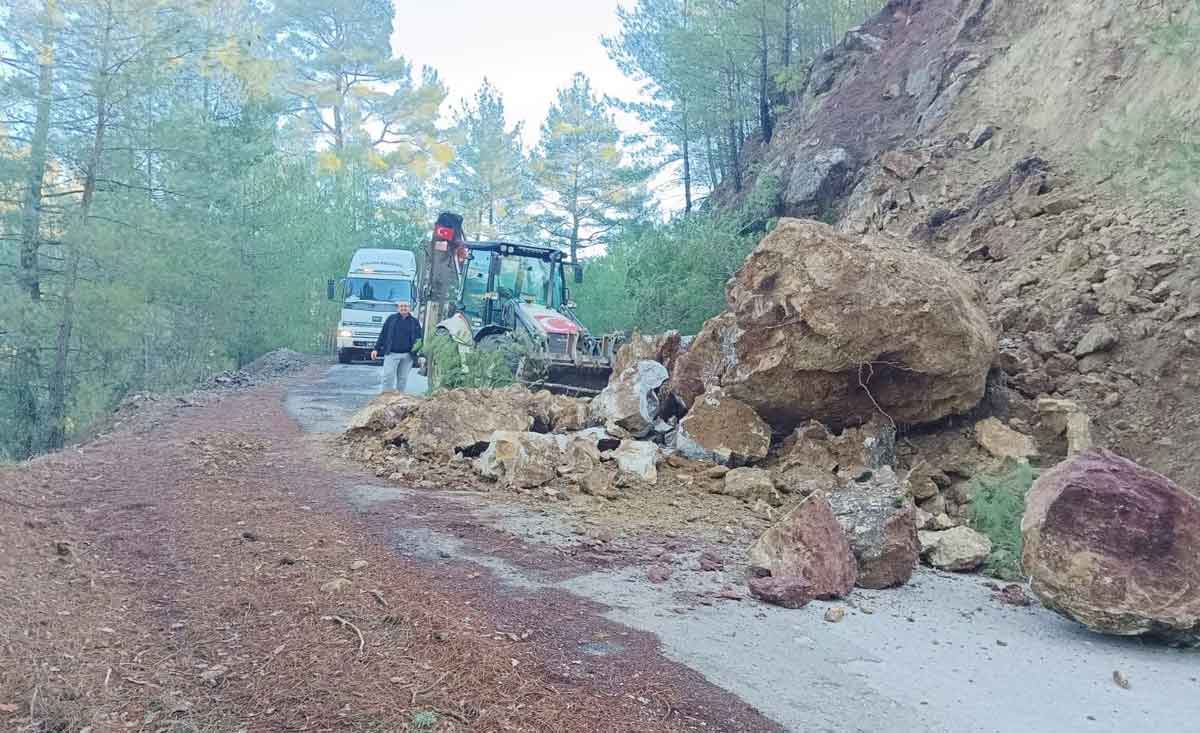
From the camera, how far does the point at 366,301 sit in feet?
79.4

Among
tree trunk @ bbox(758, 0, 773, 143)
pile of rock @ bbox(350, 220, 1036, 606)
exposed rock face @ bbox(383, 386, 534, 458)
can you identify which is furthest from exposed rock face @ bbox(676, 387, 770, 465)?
tree trunk @ bbox(758, 0, 773, 143)

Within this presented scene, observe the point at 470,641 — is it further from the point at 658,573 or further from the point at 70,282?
the point at 70,282

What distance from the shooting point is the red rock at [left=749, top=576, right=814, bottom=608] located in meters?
4.75

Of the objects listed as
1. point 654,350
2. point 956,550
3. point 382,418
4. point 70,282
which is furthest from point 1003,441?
point 70,282

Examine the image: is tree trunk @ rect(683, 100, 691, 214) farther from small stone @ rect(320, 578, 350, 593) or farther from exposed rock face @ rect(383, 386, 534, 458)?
small stone @ rect(320, 578, 350, 593)

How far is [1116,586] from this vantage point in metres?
4.27

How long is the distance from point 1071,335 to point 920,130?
8846 millimetres

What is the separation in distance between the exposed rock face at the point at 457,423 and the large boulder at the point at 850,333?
240cm

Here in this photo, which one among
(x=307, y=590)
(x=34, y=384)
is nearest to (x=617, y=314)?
(x=34, y=384)

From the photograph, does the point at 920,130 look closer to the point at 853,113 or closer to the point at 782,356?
the point at 853,113

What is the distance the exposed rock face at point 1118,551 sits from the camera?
4191 mm

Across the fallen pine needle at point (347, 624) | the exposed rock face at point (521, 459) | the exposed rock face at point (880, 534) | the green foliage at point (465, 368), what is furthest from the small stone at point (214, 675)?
the green foliage at point (465, 368)

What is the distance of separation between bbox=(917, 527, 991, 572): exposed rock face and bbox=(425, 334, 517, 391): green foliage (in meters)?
6.94

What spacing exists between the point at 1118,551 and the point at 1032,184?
9175 mm
